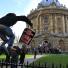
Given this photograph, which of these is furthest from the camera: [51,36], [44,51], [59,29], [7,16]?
[59,29]

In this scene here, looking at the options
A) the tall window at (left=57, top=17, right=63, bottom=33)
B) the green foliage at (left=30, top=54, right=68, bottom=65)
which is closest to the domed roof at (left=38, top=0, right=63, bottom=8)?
the tall window at (left=57, top=17, right=63, bottom=33)

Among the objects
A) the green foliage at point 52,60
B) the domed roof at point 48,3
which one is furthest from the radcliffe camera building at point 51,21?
the green foliage at point 52,60

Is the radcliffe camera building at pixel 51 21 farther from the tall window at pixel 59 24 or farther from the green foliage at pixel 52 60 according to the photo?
the green foliage at pixel 52 60

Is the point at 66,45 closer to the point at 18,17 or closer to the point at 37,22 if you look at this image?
the point at 37,22

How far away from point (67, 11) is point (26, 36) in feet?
232

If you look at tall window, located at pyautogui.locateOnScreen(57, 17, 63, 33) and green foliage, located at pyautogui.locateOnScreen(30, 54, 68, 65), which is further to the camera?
tall window, located at pyautogui.locateOnScreen(57, 17, 63, 33)

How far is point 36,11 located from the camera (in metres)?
79.8

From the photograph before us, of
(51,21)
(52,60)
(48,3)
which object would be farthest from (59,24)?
(52,60)

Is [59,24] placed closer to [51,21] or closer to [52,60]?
[51,21]

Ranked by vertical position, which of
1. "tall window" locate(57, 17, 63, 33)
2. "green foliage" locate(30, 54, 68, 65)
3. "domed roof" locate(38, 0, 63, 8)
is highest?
"domed roof" locate(38, 0, 63, 8)

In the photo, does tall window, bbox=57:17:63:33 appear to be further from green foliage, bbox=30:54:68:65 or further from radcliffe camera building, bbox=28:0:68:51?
green foliage, bbox=30:54:68:65

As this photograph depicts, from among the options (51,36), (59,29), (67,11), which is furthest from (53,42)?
(67,11)

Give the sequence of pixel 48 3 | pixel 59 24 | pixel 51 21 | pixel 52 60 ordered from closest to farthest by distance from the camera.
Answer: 1. pixel 52 60
2. pixel 51 21
3. pixel 59 24
4. pixel 48 3

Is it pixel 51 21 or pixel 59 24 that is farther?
pixel 59 24
